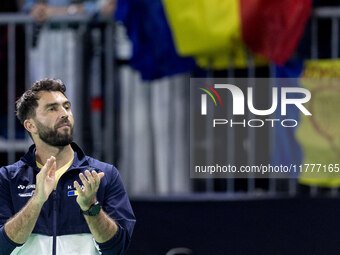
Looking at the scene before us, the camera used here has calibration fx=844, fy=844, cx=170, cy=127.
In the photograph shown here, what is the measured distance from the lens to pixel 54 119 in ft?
12.6

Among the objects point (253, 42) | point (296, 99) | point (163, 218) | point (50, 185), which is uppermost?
point (253, 42)

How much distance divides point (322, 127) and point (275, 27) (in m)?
0.86

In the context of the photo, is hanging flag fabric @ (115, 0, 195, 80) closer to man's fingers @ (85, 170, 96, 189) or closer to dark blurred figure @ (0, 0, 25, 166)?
dark blurred figure @ (0, 0, 25, 166)

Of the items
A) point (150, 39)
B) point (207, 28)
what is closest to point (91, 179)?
point (207, 28)

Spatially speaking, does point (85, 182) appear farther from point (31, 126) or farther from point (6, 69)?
point (6, 69)

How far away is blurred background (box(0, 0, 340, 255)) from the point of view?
6.55m

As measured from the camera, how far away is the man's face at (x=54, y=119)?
3824mm

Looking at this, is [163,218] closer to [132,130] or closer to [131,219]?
[132,130]

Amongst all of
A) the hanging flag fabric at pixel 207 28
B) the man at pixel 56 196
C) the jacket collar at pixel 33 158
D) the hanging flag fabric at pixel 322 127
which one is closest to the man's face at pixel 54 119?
the man at pixel 56 196

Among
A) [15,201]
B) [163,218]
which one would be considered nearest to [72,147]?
[15,201]

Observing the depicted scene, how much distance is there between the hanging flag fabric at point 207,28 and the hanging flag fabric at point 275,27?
0.09m

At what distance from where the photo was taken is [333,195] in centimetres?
671

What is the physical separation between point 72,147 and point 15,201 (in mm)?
394

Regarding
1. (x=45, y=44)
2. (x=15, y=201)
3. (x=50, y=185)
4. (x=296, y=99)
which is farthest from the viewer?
(x=45, y=44)
